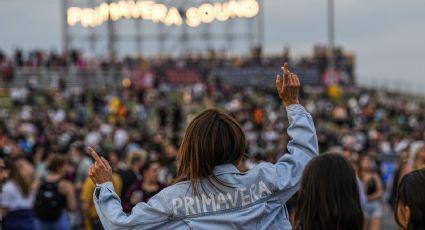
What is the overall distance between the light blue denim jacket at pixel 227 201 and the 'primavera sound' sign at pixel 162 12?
167 ft

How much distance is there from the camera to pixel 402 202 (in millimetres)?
3711

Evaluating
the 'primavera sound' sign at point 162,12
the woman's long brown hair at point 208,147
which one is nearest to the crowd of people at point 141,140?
the woman's long brown hair at point 208,147

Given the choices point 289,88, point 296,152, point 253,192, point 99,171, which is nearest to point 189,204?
point 253,192

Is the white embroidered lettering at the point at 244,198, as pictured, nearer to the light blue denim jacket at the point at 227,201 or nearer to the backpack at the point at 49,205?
the light blue denim jacket at the point at 227,201

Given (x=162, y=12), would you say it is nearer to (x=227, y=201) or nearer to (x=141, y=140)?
(x=141, y=140)

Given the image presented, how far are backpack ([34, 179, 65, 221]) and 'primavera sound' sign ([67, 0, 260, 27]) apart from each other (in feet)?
148

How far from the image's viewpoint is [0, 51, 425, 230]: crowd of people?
9484mm

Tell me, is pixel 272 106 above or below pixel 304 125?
below

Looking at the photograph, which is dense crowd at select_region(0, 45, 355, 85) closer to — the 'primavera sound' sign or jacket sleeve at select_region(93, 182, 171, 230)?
the 'primavera sound' sign

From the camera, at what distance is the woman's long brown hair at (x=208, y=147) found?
3953 millimetres

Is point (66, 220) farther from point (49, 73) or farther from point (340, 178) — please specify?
point (49, 73)

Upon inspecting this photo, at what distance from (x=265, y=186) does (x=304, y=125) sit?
35 centimetres


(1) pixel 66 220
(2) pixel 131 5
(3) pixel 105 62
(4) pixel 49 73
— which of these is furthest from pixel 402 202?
(2) pixel 131 5

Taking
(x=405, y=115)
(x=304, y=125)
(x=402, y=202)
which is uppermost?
(x=304, y=125)
